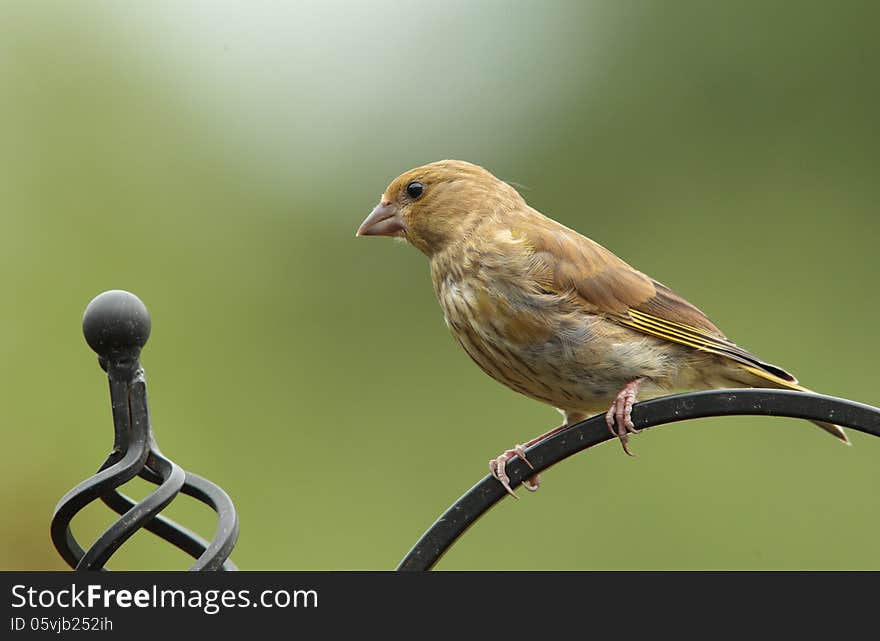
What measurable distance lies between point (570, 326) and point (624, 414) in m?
0.53

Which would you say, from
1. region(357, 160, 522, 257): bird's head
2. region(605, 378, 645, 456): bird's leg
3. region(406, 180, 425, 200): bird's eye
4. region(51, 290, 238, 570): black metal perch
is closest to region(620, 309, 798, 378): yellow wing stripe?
region(605, 378, 645, 456): bird's leg

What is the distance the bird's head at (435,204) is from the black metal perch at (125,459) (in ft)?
6.67

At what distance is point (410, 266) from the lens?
6254mm

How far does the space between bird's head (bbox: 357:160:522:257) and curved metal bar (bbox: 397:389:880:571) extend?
4.74ft

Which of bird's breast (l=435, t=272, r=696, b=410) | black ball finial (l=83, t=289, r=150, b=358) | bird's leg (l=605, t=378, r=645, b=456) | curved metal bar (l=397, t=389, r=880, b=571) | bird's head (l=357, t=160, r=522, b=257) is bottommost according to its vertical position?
curved metal bar (l=397, t=389, r=880, b=571)

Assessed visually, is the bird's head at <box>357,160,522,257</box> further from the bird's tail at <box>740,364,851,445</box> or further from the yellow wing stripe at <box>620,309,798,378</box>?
the bird's tail at <box>740,364,851,445</box>

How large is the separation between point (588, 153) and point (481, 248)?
3000 millimetres

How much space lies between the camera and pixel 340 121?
6938 mm

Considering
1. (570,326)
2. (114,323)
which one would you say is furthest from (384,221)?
(114,323)

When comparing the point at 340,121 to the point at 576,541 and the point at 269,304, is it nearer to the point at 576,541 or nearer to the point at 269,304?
the point at 269,304

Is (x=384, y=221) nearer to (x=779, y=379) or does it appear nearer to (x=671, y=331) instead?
(x=671, y=331)

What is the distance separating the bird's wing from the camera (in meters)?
3.73

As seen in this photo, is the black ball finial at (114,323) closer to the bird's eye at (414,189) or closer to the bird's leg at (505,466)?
the bird's leg at (505,466)

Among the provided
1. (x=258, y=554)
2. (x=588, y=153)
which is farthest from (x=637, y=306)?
(x=588, y=153)
